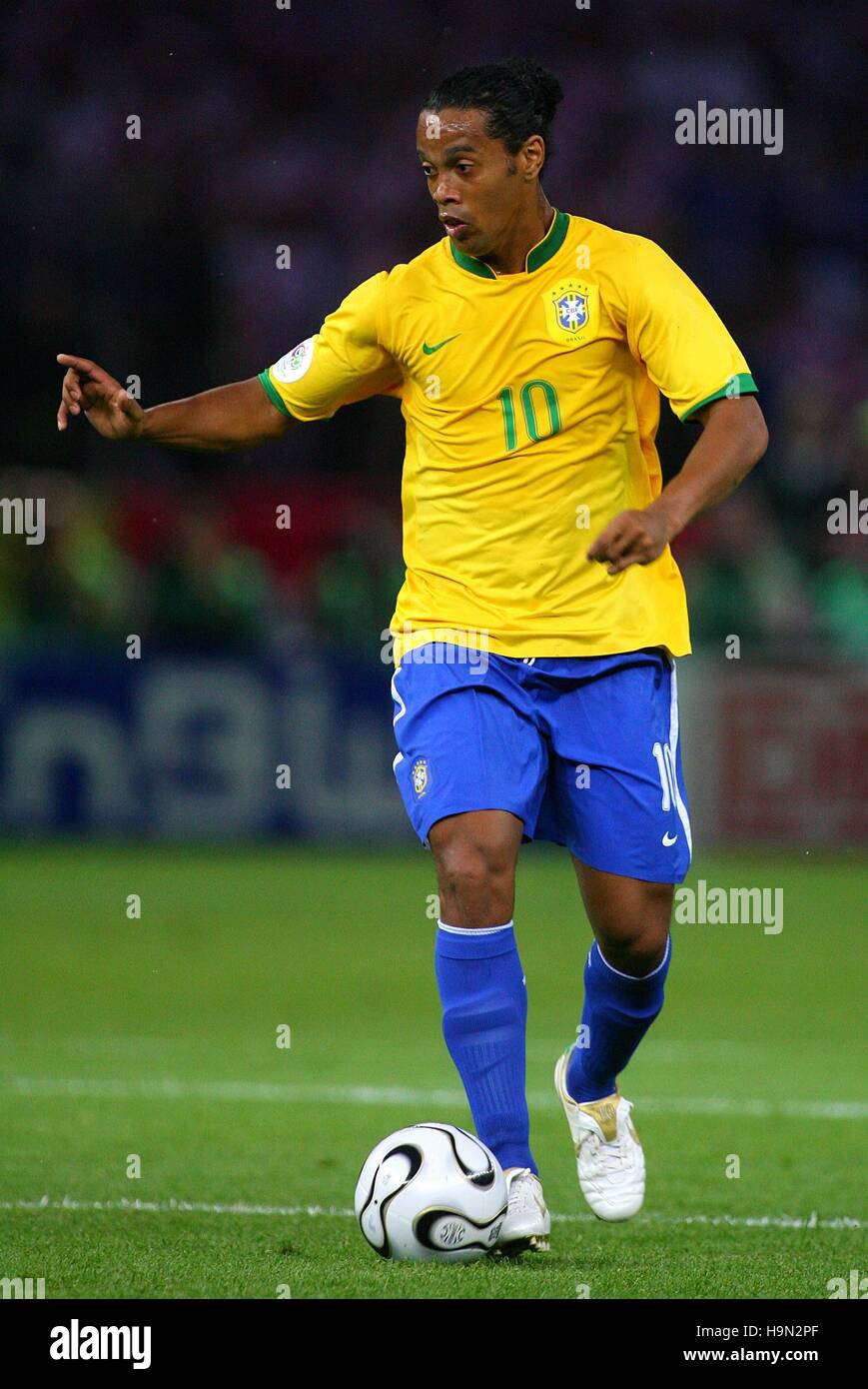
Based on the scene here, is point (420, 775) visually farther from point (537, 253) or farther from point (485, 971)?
point (537, 253)

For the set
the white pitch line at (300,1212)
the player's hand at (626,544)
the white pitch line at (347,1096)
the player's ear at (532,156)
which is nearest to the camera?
the player's hand at (626,544)

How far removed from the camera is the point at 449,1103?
639 cm

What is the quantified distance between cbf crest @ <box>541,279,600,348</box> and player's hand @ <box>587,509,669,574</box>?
0.77m

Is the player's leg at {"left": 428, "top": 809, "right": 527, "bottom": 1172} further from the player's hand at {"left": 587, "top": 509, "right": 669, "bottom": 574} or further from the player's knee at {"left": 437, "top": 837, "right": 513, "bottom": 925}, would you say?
the player's hand at {"left": 587, "top": 509, "right": 669, "bottom": 574}

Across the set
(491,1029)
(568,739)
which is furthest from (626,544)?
(491,1029)

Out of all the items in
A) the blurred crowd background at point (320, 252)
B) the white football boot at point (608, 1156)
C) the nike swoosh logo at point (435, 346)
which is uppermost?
the blurred crowd background at point (320, 252)

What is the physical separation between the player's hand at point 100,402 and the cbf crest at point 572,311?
36.2 inches

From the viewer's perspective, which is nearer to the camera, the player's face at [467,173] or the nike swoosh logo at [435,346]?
the player's face at [467,173]

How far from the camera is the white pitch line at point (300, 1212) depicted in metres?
4.75

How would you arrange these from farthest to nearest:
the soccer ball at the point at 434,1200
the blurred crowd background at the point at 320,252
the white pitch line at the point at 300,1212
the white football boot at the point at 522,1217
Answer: the blurred crowd background at the point at 320,252 → the white pitch line at the point at 300,1212 → the white football boot at the point at 522,1217 → the soccer ball at the point at 434,1200

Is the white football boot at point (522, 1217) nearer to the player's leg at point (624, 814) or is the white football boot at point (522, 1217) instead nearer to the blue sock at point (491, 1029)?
the blue sock at point (491, 1029)

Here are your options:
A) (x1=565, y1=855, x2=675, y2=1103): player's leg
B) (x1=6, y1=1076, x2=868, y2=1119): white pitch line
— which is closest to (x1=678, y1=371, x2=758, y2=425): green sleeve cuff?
(x1=565, y1=855, x2=675, y2=1103): player's leg

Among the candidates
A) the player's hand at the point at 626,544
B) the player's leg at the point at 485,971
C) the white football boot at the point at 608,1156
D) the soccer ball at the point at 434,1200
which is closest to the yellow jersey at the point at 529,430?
the player's leg at the point at 485,971

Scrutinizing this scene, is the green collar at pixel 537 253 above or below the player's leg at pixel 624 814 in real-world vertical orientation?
above
